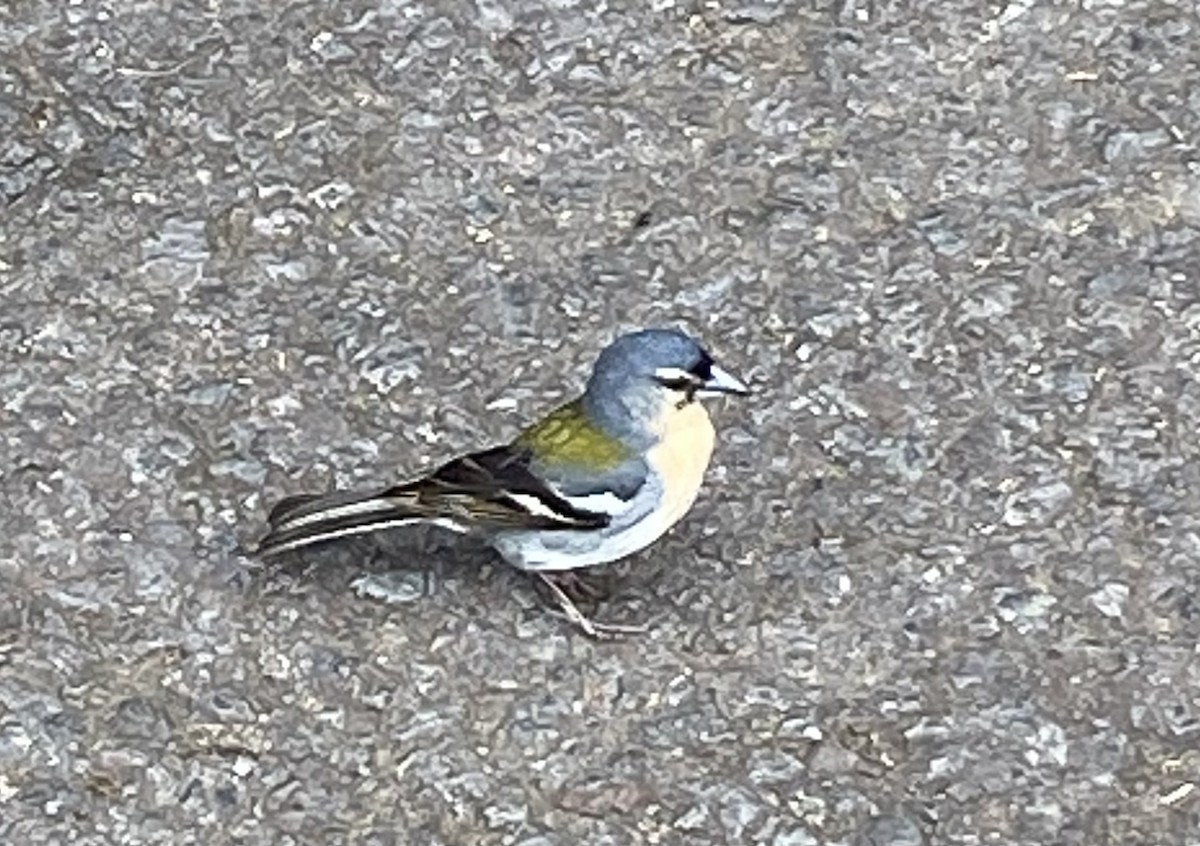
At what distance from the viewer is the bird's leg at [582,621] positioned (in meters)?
4.48

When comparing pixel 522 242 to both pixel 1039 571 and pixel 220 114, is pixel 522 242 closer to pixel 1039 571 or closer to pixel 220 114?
pixel 220 114

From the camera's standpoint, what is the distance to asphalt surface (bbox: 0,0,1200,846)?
4.29 metres

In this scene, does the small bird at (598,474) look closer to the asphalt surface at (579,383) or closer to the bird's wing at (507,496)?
the bird's wing at (507,496)

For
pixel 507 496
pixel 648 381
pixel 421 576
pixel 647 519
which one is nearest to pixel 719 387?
pixel 648 381

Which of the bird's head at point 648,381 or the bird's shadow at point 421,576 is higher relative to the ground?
the bird's head at point 648,381

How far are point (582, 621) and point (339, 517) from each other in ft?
1.37

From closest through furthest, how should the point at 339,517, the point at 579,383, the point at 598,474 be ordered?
the point at 598,474 → the point at 339,517 → the point at 579,383

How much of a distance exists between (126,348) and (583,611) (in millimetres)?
1072

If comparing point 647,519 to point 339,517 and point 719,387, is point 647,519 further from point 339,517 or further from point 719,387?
point 339,517

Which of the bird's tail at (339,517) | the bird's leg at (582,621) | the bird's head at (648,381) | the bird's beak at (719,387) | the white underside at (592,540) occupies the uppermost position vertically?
the bird's head at (648,381)

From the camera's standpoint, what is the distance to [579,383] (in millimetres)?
5012

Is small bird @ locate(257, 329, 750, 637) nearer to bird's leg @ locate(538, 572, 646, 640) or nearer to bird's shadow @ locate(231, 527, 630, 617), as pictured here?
bird's leg @ locate(538, 572, 646, 640)

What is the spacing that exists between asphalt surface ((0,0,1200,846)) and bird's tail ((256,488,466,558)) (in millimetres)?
74

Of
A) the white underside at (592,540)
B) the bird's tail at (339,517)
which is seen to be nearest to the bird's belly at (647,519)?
the white underside at (592,540)
